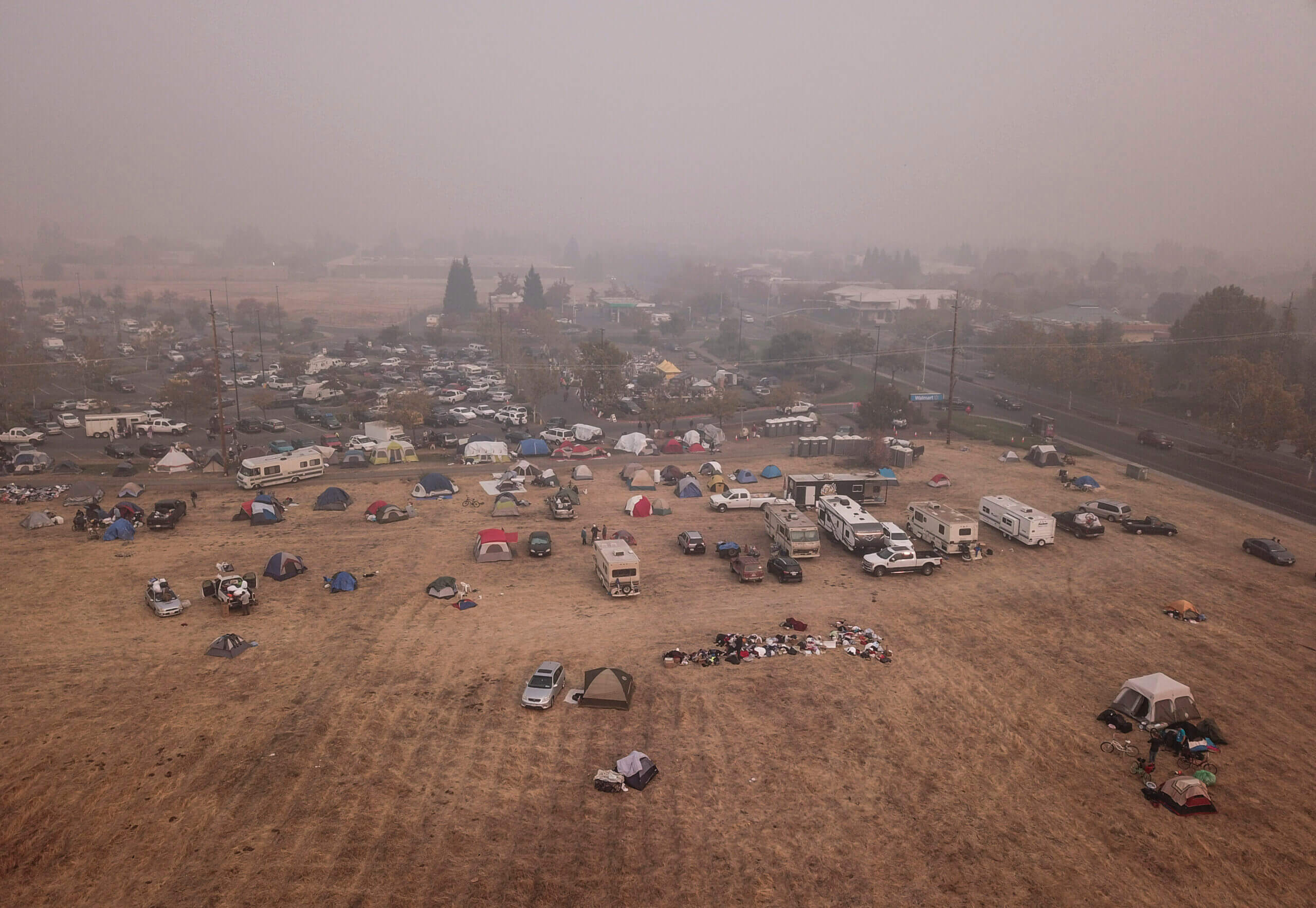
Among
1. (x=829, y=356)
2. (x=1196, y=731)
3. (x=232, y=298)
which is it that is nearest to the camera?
(x=1196, y=731)

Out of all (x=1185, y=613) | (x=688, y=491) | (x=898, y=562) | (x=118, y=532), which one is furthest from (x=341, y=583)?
(x=1185, y=613)

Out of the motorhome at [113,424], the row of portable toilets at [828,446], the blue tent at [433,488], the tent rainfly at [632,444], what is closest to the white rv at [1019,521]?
the row of portable toilets at [828,446]

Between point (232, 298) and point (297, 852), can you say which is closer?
point (297, 852)

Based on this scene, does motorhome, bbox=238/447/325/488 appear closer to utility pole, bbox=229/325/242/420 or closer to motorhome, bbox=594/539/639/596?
utility pole, bbox=229/325/242/420

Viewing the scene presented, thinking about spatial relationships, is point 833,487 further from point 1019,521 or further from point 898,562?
point 898,562

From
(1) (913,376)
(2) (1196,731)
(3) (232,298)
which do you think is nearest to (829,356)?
(1) (913,376)

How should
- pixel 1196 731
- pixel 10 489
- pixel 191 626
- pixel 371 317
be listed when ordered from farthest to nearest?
pixel 371 317, pixel 10 489, pixel 191 626, pixel 1196 731

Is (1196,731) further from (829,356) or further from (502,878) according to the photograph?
(829,356)
